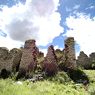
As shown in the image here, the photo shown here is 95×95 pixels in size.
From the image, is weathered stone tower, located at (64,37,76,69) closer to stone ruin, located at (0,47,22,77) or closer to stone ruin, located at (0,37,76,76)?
stone ruin, located at (0,37,76,76)

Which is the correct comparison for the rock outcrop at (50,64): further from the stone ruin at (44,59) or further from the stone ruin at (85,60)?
the stone ruin at (85,60)

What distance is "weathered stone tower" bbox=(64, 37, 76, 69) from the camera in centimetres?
2895

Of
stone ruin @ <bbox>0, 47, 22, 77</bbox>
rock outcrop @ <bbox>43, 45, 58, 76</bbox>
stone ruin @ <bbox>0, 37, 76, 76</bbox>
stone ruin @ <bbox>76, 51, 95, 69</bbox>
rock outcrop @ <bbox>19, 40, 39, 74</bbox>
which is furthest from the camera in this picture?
stone ruin @ <bbox>76, 51, 95, 69</bbox>

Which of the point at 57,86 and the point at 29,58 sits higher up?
the point at 29,58

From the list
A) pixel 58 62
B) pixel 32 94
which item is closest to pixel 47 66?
pixel 58 62

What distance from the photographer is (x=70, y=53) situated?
96.1 feet

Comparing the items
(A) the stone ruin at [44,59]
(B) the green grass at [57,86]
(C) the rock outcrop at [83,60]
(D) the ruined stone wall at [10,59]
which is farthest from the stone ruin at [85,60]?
(D) the ruined stone wall at [10,59]

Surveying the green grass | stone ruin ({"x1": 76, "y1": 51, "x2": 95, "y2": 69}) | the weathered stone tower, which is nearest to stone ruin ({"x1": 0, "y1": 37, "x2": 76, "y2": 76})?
the weathered stone tower

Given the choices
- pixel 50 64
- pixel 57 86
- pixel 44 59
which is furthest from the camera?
pixel 44 59

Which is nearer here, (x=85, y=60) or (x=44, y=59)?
(x=44, y=59)

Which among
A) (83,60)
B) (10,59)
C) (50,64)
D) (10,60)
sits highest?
(83,60)

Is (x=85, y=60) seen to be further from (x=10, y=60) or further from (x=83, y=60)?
(x=10, y=60)

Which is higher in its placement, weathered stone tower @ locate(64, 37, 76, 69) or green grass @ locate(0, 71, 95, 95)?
weathered stone tower @ locate(64, 37, 76, 69)

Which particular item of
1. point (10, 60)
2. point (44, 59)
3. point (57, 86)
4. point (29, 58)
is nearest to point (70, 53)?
point (44, 59)
